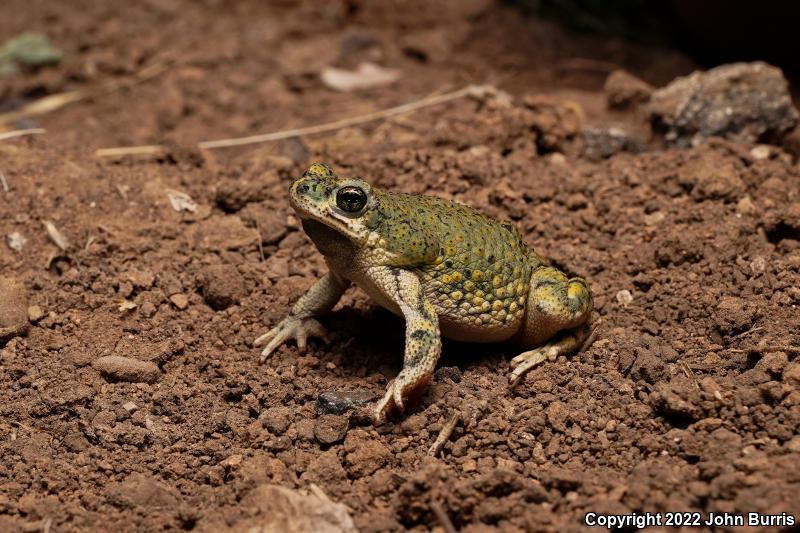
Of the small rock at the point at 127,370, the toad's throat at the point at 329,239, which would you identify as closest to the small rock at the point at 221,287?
the small rock at the point at 127,370

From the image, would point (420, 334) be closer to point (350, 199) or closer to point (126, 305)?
point (350, 199)

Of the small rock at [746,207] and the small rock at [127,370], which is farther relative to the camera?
the small rock at [746,207]

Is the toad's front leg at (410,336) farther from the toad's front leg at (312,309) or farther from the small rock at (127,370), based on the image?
the small rock at (127,370)

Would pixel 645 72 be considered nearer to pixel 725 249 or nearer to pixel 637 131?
pixel 637 131

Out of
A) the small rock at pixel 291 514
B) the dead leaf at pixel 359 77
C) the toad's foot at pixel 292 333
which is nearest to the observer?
the small rock at pixel 291 514

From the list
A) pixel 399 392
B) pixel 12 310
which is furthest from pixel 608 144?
pixel 12 310

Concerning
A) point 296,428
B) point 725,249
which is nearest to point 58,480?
point 296,428

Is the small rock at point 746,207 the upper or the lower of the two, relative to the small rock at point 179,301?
upper

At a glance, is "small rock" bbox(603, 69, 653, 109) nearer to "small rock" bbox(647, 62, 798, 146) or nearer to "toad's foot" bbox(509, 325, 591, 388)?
"small rock" bbox(647, 62, 798, 146)
